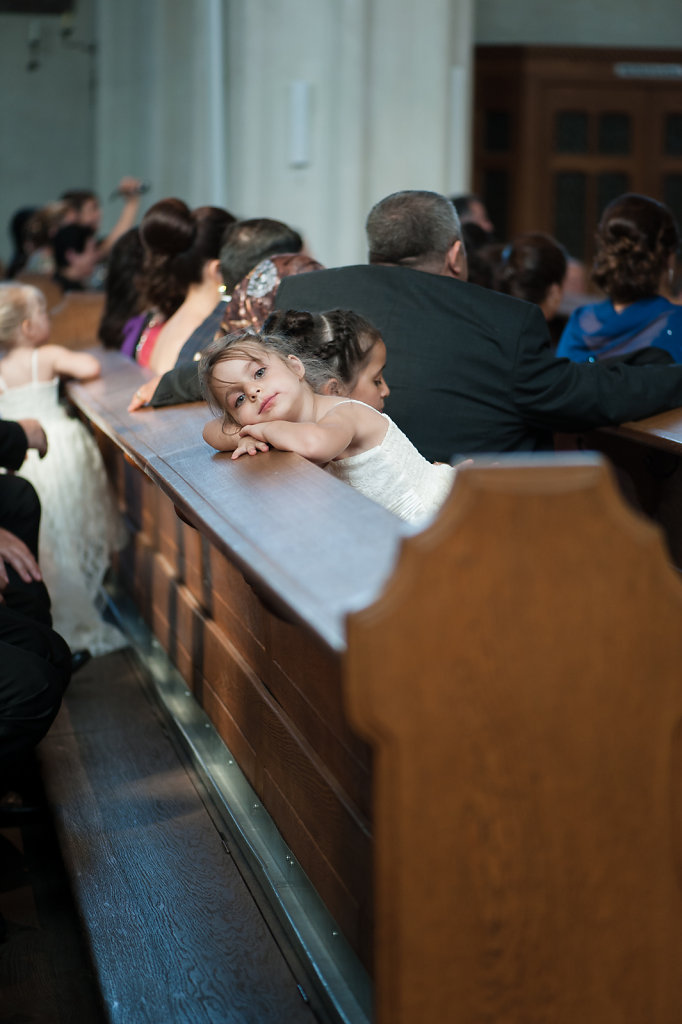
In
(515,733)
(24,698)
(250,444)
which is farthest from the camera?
(24,698)

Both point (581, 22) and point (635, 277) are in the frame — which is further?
point (581, 22)

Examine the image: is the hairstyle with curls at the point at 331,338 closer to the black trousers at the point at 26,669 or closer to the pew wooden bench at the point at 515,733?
the black trousers at the point at 26,669

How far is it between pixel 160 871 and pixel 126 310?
3.26 m

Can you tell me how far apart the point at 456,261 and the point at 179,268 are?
1.43m

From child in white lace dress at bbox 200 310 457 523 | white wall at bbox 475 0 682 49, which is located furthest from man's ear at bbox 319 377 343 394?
white wall at bbox 475 0 682 49

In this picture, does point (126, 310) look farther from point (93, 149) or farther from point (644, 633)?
point (93, 149)

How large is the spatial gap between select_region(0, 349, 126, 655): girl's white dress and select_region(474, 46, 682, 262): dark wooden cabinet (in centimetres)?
745

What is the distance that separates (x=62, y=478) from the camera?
4438mm

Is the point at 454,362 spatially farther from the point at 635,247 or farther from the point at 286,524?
the point at 286,524

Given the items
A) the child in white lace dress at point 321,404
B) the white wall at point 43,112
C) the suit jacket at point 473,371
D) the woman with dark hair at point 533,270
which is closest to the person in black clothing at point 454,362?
the suit jacket at point 473,371

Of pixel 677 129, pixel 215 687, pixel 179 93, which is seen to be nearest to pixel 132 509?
pixel 215 687

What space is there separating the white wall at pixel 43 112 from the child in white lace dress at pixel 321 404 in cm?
1340

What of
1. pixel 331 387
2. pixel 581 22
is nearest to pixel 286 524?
pixel 331 387

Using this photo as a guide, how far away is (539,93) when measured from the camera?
11000mm
